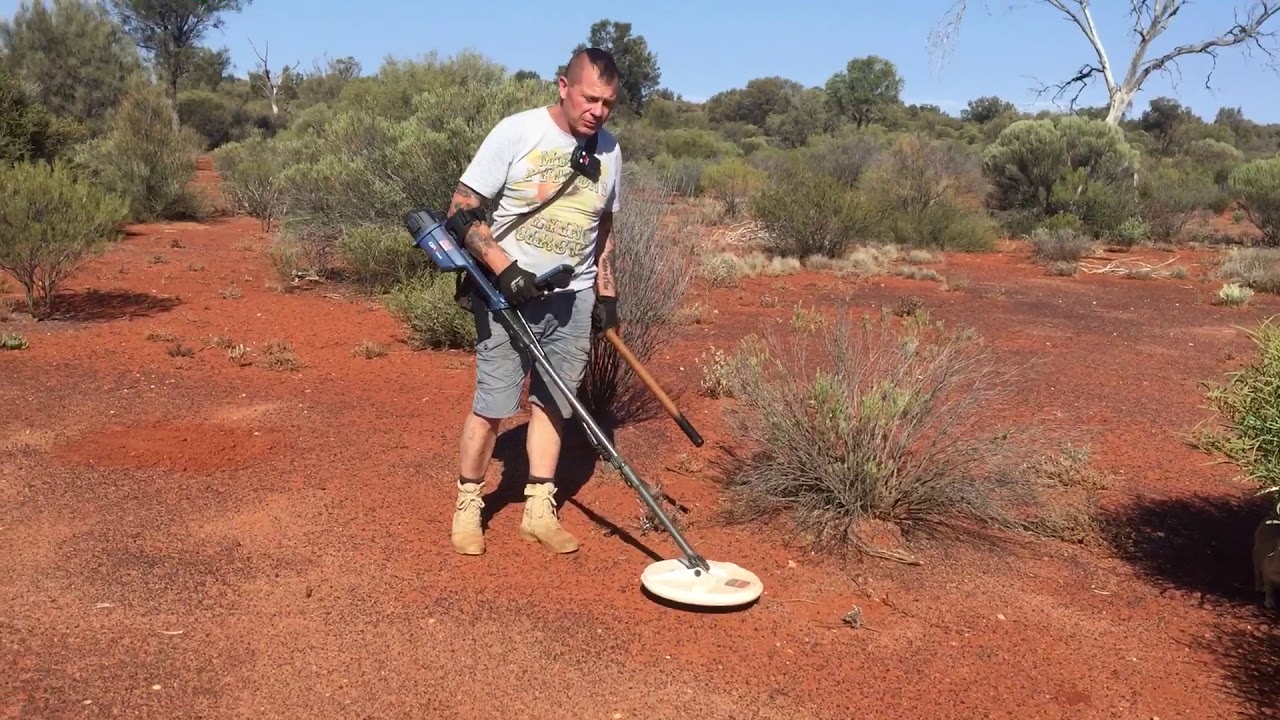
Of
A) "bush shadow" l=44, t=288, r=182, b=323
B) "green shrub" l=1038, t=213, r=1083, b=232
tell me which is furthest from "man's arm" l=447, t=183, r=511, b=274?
"green shrub" l=1038, t=213, r=1083, b=232

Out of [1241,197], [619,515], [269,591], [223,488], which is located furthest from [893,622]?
[1241,197]

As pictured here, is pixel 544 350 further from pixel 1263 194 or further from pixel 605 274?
pixel 1263 194

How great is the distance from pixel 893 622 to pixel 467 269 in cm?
205

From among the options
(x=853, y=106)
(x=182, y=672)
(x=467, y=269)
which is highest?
(x=853, y=106)

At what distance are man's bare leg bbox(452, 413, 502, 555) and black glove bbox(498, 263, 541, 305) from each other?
60 centimetres

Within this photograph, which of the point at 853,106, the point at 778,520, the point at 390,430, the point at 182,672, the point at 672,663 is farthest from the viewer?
the point at 853,106

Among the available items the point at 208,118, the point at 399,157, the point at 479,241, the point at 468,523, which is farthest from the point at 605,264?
the point at 208,118

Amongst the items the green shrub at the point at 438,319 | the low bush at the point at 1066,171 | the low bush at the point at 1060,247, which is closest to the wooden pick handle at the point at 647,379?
the green shrub at the point at 438,319

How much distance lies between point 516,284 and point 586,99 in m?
0.74

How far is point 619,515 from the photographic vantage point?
469cm

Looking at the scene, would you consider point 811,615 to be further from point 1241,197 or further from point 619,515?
point 1241,197

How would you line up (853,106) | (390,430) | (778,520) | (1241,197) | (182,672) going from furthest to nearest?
1. (853,106)
2. (1241,197)
3. (390,430)
4. (778,520)
5. (182,672)

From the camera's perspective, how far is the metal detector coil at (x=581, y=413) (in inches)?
147

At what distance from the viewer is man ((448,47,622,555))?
378cm
